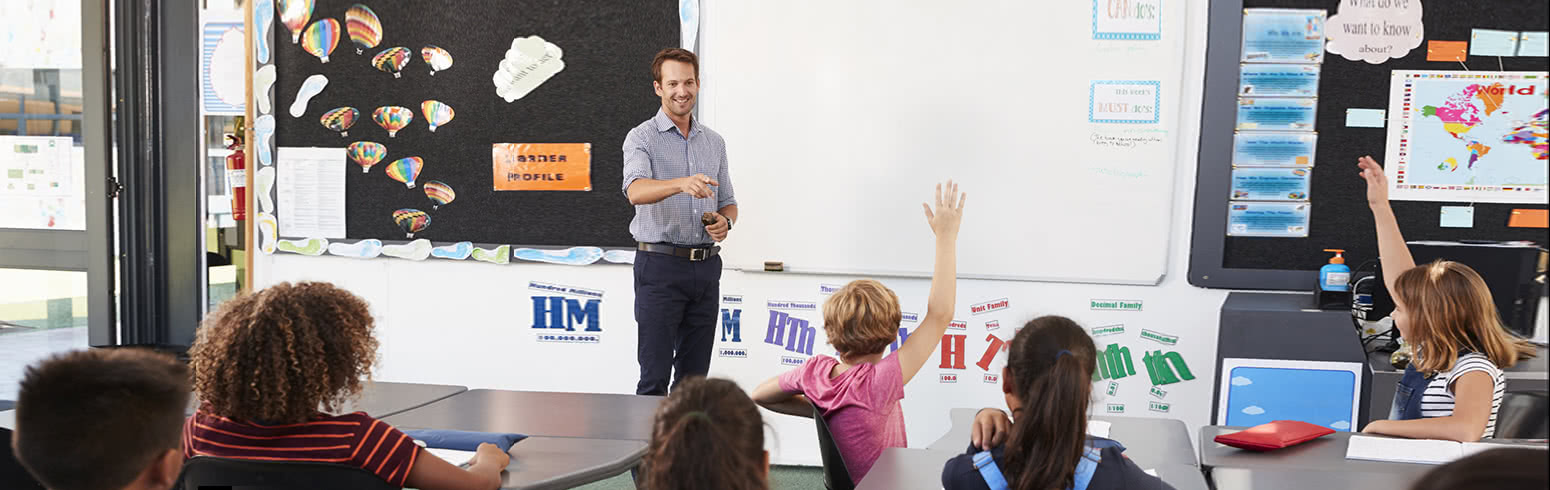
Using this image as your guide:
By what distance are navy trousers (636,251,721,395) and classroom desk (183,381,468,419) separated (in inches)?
36.8

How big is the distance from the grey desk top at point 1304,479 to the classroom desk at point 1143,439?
0.16 meters

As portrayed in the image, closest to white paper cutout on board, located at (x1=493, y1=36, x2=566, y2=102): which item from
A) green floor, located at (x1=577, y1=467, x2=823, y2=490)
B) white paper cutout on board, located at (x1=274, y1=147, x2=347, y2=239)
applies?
white paper cutout on board, located at (x1=274, y1=147, x2=347, y2=239)

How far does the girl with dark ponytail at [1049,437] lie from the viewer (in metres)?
1.69

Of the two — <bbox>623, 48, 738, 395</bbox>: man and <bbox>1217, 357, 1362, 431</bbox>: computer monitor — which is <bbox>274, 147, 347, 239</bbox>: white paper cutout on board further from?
<bbox>1217, 357, 1362, 431</bbox>: computer monitor

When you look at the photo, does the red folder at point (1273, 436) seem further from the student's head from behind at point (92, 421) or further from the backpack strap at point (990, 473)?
the student's head from behind at point (92, 421)

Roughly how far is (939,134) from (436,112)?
73.3 inches

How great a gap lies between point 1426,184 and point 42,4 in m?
5.26

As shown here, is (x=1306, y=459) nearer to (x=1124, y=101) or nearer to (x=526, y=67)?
(x=1124, y=101)

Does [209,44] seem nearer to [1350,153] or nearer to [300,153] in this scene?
[300,153]

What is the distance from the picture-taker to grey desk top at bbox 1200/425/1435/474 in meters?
1.94

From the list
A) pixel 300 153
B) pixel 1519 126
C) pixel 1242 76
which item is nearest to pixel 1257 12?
pixel 1242 76

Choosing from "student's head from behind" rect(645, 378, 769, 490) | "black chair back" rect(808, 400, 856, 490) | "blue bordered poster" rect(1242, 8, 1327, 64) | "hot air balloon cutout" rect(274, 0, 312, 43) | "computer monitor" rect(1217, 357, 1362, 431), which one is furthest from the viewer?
"hot air balloon cutout" rect(274, 0, 312, 43)

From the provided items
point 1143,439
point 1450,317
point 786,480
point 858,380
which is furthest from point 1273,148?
point 858,380

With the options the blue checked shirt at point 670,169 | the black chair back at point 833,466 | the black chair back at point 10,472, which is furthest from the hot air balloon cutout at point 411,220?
the black chair back at point 833,466
